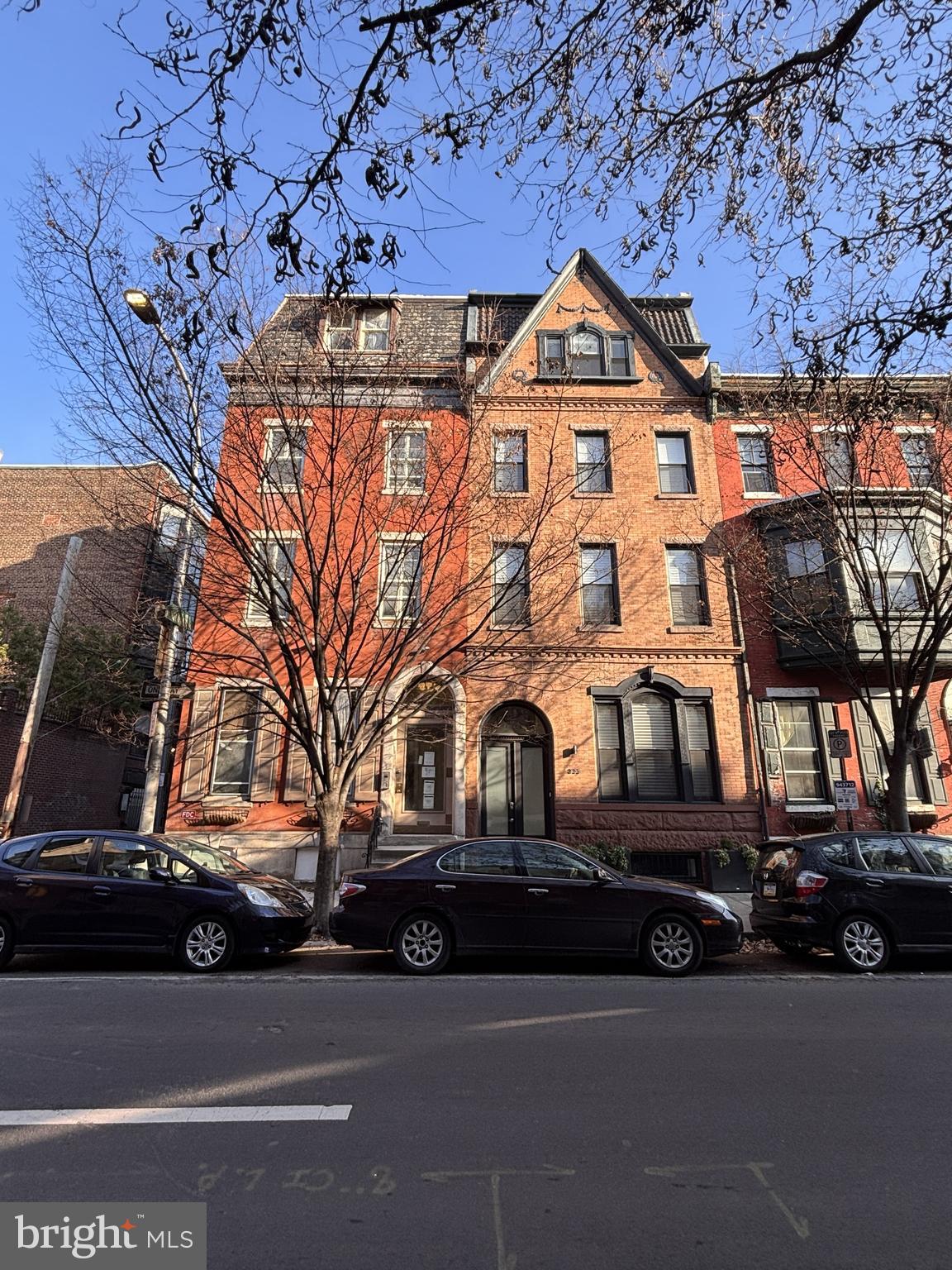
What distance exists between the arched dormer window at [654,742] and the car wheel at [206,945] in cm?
946

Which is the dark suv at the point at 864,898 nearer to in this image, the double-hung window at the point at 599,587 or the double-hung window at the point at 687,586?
the double-hung window at the point at 687,586

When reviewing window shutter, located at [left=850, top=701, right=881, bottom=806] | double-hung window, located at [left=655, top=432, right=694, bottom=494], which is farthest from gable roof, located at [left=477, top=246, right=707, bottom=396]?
window shutter, located at [left=850, top=701, right=881, bottom=806]

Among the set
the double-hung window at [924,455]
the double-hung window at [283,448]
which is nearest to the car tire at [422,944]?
the double-hung window at [283,448]

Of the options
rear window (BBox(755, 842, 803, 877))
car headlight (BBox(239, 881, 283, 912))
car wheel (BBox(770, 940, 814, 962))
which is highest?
rear window (BBox(755, 842, 803, 877))

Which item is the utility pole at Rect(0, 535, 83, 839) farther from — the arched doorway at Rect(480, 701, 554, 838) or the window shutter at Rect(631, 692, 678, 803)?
the window shutter at Rect(631, 692, 678, 803)

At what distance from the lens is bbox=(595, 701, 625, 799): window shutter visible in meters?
15.8

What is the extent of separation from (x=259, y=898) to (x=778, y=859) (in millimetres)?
6797

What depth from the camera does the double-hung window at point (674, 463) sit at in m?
17.9

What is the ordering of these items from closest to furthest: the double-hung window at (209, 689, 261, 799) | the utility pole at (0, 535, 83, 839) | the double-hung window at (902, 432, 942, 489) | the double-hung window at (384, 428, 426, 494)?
1. the double-hung window at (902, 432, 942, 489)
2. the double-hung window at (384, 428, 426, 494)
3. the utility pole at (0, 535, 83, 839)
4. the double-hung window at (209, 689, 261, 799)

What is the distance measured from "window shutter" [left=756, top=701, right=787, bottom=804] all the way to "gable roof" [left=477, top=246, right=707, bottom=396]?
8546mm

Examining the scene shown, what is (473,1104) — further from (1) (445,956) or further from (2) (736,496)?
(2) (736,496)

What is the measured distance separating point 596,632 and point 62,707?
15.5 m

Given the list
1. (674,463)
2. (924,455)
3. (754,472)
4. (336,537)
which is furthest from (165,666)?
(754,472)
